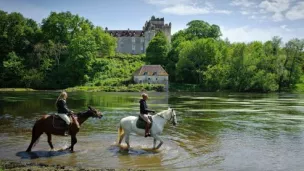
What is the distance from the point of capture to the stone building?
101875 millimetres

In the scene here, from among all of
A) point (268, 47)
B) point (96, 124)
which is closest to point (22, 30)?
point (268, 47)

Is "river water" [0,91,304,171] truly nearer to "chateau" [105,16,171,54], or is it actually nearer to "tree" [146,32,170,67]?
"tree" [146,32,170,67]

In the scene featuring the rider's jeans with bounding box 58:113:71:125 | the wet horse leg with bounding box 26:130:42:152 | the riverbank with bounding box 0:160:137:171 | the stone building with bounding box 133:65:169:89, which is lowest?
the riverbank with bounding box 0:160:137:171

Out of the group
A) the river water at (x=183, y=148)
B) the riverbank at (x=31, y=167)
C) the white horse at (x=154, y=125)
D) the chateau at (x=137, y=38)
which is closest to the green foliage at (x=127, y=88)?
the chateau at (x=137, y=38)

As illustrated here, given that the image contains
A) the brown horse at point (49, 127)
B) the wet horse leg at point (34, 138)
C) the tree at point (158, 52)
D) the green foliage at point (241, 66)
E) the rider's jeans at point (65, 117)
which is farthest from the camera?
the tree at point (158, 52)

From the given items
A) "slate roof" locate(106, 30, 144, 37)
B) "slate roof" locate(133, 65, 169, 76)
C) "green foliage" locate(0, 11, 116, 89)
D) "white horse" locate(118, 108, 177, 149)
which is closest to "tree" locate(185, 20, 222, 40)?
"slate roof" locate(106, 30, 144, 37)

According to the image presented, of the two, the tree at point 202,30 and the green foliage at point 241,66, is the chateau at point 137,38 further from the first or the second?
the green foliage at point 241,66

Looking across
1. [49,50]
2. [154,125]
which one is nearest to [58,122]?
[154,125]

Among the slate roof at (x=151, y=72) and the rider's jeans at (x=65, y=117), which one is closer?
the rider's jeans at (x=65, y=117)

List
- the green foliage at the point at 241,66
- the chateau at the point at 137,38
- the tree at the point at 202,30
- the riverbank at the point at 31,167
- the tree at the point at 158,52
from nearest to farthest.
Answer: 1. the riverbank at the point at 31,167
2. the green foliage at the point at 241,66
3. the tree at the point at 158,52
4. the tree at the point at 202,30
5. the chateau at the point at 137,38

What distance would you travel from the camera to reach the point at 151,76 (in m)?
102

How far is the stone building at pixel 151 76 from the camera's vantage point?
10188cm

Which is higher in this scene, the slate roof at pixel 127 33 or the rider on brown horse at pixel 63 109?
the slate roof at pixel 127 33

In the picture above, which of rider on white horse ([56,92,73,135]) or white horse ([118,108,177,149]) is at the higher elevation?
rider on white horse ([56,92,73,135])
